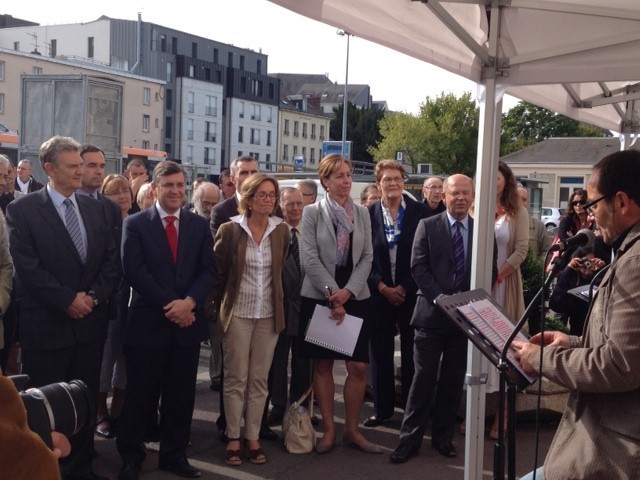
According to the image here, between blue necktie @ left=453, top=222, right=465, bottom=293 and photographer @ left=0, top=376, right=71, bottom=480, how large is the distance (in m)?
4.87

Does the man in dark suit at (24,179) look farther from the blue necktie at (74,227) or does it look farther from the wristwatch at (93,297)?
the wristwatch at (93,297)

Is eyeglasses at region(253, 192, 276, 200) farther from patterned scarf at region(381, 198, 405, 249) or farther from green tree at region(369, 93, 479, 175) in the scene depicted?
green tree at region(369, 93, 479, 175)

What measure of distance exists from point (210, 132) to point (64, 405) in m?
94.2

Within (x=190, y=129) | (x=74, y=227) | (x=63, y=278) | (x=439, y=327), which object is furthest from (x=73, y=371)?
(x=190, y=129)

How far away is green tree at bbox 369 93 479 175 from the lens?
69812 mm

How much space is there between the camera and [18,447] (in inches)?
77.0

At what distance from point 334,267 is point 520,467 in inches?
80.4

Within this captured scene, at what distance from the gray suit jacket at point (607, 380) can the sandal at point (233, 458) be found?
344 cm

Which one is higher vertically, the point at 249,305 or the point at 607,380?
the point at 607,380

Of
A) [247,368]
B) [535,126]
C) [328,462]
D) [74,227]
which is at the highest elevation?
[535,126]

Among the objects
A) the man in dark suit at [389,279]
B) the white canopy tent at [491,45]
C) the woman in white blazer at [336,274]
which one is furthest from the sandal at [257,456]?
the white canopy tent at [491,45]

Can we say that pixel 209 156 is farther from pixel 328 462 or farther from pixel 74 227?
pixel 74 227

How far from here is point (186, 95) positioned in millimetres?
91125

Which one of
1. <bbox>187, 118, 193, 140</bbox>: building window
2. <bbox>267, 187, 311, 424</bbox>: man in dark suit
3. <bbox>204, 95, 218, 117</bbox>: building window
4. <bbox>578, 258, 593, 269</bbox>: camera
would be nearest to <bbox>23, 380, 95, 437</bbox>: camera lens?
<bbox>267, 187, 311, 424</bbox>: man in dark suit
